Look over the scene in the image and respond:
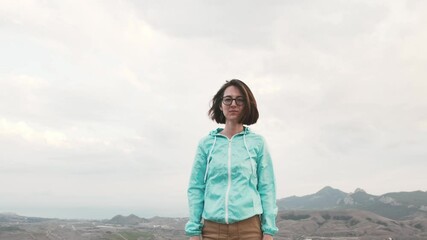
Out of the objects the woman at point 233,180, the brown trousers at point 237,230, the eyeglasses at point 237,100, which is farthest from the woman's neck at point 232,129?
the brown trousers at point 237,230

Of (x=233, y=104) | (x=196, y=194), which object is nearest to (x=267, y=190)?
(x=196, y=194)

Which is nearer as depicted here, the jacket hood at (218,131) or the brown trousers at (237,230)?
the brown trousers at (237,230)

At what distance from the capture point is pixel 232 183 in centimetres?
586

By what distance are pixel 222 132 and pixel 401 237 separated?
20648 cm

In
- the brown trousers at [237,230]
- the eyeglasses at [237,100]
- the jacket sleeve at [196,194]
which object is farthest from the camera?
the eyeglasses at [237,100]

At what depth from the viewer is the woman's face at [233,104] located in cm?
620

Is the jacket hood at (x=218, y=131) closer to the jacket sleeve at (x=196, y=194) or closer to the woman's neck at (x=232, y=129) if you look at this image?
the woman's neck at (x=232, y=129)

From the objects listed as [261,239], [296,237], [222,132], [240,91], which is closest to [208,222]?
[261,239]

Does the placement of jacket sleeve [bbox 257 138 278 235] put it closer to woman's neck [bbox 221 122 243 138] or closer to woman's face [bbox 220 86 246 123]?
woman's neck [bbox 221 122 243 138]

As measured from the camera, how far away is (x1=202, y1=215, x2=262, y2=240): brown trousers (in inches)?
226

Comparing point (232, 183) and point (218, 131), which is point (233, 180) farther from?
point (218, 131)

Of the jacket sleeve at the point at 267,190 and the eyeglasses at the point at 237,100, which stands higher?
the eyeglasses at the point at 237,100

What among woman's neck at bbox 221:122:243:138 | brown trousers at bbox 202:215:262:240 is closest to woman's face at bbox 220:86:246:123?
woman's neck at bbox 221:122:243:138

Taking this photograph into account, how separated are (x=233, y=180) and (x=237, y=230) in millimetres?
663
